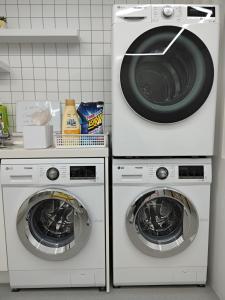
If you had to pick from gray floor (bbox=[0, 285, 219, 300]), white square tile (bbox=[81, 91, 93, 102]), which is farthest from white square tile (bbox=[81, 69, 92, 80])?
gray floor (bbox=[0, 285, 219, 300])

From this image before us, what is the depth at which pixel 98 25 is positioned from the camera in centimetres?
202

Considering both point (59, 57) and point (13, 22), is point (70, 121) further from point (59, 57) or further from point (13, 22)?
point (13, 22)

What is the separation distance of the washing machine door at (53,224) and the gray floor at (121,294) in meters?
0.29

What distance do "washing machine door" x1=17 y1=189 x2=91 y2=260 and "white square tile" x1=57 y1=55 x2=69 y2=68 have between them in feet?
3.79

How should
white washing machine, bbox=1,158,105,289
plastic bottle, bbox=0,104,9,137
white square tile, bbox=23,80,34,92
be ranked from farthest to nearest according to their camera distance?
Answer: white square tile, bbox=23,80,34,92
plastic bottle, bbox=0,104,9,137
white washing machine, bbox=1,158,105,289

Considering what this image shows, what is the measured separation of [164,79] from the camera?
147 cm

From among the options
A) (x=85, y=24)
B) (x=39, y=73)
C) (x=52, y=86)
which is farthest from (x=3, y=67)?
(x=85, y=24)

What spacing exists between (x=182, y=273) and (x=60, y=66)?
1854mm

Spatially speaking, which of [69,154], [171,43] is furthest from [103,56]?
[69,154]

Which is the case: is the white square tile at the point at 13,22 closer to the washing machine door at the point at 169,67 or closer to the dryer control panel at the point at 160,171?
the washing machine door at the point at 169,67

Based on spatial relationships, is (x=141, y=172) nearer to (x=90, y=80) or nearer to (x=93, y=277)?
(x=93, y=277)

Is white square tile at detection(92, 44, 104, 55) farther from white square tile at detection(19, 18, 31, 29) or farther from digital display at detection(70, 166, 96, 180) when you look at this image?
digital display at detection(70, 166, 96, 180)

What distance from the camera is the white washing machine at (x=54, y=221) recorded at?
1.44 m

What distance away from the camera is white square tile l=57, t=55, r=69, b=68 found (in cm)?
203
